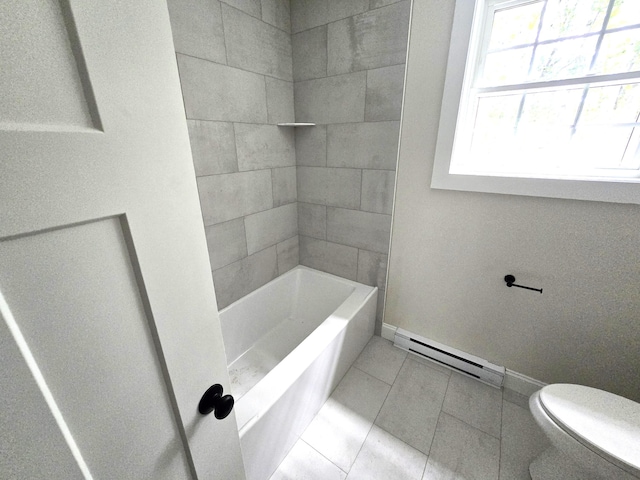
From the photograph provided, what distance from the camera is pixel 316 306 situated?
2107 millimetres

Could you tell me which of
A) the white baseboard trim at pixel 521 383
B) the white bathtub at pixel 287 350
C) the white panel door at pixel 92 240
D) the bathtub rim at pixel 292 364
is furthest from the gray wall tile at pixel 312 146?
the white baseboard trim at pixel 521 383

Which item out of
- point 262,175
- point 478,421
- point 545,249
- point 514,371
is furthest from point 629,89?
point 262,175

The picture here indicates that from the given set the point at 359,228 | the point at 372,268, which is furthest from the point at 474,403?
the point at 359,228

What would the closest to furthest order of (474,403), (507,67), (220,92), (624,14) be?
(624,14) → (507,67) → (220,92) → (474,403)

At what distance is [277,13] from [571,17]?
4.99 ft

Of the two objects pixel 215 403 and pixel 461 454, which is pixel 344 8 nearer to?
pixel 215 403

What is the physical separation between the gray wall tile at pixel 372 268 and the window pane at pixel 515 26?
1.31 m

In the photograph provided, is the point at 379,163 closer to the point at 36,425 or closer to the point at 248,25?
the point at 248,25

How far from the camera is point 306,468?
1.22 metres

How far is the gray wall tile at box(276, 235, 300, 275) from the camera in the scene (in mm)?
2075

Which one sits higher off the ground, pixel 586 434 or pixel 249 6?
pixel 249 6

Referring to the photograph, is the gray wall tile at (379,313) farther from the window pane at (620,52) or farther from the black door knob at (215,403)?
the window pane at (620,52)

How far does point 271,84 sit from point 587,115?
169cm

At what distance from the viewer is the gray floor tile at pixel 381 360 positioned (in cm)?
171
